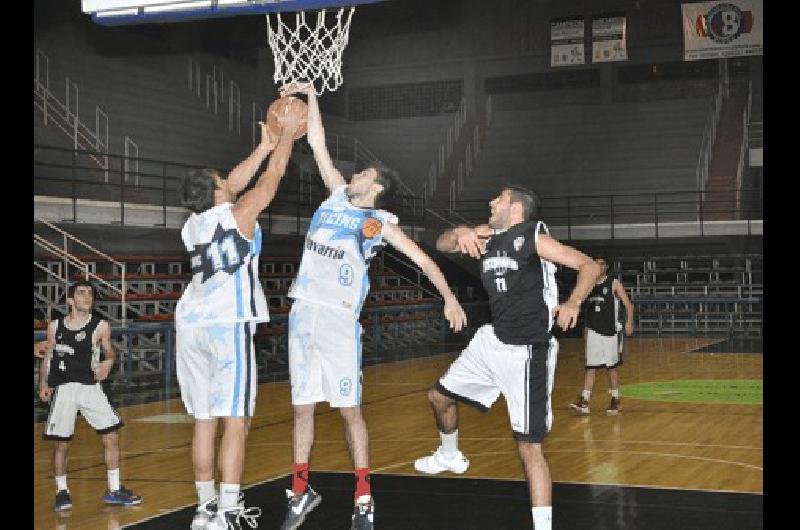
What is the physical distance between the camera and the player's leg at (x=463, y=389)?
6152 mm

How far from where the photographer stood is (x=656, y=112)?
27781mm

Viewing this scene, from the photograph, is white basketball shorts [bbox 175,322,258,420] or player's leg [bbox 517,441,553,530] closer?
player's leg [bbox 517,441,553,530]

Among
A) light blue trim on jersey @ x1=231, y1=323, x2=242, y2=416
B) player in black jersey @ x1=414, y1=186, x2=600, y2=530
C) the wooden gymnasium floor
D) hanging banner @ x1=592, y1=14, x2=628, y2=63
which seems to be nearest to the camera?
player in black jersey @ x1=414, y1=186, x2=600, y2=530

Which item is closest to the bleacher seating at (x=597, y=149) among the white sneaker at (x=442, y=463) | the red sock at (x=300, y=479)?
the white sneaker at (x=442, y=463)

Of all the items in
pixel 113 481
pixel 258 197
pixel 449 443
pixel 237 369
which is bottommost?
pixel 113 481

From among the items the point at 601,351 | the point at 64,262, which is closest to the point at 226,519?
the point at 601,351

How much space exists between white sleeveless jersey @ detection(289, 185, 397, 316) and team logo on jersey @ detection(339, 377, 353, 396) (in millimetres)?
389

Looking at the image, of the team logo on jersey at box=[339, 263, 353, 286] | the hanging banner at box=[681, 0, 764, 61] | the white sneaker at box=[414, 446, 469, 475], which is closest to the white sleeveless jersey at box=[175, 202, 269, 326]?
the team logo on jersey at box=[339, 263, 353, 286]

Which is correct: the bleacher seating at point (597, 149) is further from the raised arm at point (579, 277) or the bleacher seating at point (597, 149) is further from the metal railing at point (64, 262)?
the raised arm at point (579, 277)

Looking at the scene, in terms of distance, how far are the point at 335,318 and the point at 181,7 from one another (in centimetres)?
305

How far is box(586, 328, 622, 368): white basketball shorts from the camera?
11078 mm

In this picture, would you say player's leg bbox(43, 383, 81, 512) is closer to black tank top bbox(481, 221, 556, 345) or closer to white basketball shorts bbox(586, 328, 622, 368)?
black tank top bbox(481, 221, 556, 345)

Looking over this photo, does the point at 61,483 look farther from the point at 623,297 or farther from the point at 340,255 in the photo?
the point at 623,297

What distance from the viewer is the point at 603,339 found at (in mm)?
11141
